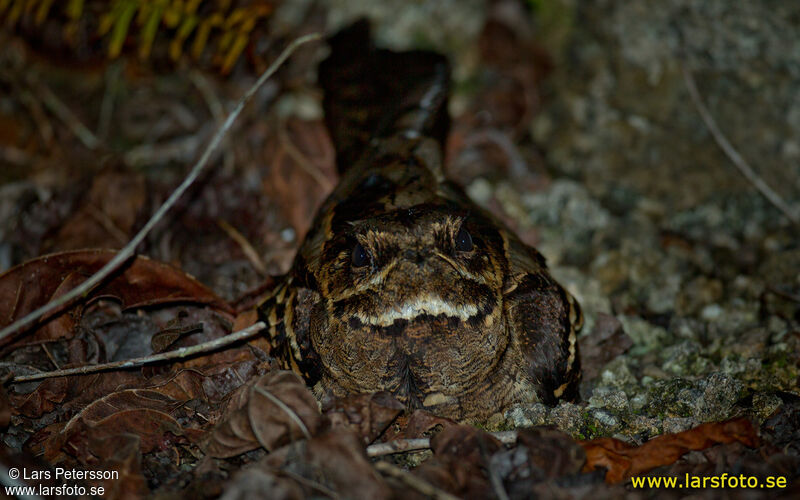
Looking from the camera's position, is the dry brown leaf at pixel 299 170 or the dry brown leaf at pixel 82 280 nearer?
the dry brown leaf at pixel 82 280

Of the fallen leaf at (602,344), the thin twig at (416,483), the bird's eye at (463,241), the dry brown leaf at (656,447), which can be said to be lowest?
the fallen leaf at (602,344)

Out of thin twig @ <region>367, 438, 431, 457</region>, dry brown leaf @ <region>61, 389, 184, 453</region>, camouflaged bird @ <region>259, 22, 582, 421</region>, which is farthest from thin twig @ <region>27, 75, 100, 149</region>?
thin twig @ <region>367, 438, 431, 457</region>

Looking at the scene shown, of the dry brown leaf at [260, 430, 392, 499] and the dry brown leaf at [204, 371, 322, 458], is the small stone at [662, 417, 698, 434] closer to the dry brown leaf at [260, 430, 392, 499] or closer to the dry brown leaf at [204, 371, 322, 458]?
the dry brown leaf at [260, 430, 392, 499]

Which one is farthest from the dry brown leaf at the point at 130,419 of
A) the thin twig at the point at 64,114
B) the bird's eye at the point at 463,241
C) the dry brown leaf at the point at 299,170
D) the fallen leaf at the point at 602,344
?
the thin twig at the point at 64,114

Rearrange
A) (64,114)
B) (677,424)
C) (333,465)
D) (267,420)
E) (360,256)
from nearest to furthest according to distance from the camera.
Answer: (333,465)
(267,420)
(360,256)
(677,424)
(64,114)

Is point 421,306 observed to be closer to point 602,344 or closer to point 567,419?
point 567,419

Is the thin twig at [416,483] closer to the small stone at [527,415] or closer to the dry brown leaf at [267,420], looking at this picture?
the dry brown leaf at [267,420]

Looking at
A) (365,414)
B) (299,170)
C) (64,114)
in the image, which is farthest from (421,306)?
(64,114)
